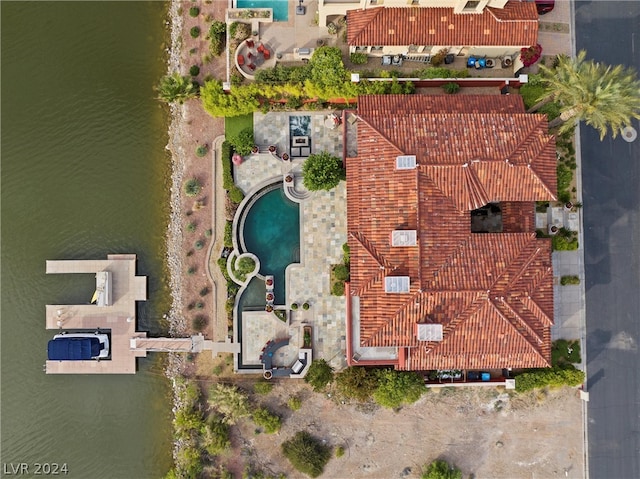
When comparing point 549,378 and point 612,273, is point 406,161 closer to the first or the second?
point 549,378

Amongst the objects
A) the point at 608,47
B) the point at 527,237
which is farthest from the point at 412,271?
the point at 608,47

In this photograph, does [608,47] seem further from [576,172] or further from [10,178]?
[10,178]

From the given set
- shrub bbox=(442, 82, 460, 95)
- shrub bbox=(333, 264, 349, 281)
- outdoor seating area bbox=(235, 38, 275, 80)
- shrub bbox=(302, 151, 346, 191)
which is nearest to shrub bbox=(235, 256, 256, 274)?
shrub bbox=(333, 264, 349, 281)

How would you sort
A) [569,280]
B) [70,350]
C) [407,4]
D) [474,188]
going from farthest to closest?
[70,350], [569,280], [407,4], [474,188]

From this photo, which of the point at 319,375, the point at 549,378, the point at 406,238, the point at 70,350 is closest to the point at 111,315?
A: the point at 70,350

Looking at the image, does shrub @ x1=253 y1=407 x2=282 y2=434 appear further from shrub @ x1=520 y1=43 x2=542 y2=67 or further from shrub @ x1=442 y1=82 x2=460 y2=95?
shrub @ x1=520 y1=43 x2=542 y2=67

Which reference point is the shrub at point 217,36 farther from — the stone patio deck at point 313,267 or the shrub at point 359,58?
the shrub at point 359,58
